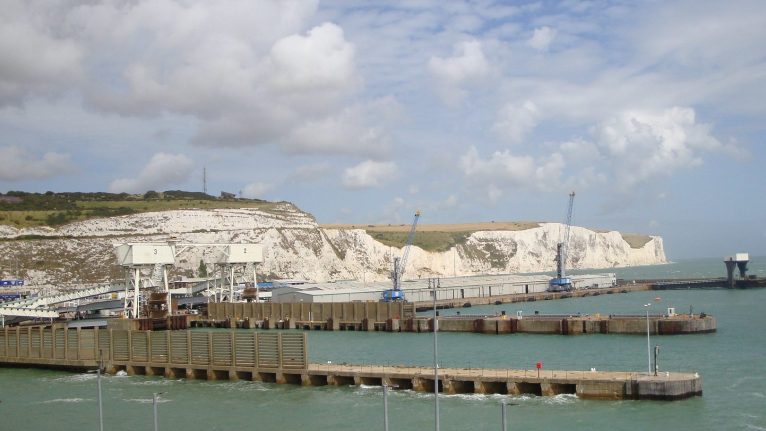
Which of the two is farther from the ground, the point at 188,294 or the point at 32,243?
the point at 32,243

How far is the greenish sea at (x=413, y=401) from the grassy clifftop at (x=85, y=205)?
291ft

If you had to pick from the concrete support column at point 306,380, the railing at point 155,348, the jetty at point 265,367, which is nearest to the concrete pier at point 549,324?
the jetty at point 265,367

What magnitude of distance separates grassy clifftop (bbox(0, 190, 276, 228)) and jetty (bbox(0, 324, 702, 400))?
8636 centimetres

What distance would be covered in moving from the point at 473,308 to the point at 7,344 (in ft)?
203

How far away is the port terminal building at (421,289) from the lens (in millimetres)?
93375

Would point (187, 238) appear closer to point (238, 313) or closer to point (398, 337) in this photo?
point (238, 313)

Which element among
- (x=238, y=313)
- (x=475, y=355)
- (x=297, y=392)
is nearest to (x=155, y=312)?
(x=238, y=313)

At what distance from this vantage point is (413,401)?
34.4 meters

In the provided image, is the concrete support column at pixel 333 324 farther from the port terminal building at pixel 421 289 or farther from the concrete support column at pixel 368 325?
the port terminal building at pixel 421 289

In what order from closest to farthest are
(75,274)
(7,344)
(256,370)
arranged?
(256,370)
(7,344)
(75,274)

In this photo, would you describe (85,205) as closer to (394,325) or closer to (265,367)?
(394,325)

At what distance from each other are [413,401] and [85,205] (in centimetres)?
12852

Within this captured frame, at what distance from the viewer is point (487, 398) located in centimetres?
3419

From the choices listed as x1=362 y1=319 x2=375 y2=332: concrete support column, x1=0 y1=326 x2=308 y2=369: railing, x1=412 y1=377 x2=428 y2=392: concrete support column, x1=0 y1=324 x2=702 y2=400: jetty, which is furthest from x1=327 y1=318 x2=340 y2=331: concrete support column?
x1=412 y1=377 x2=428 y2=392: concrete support column
